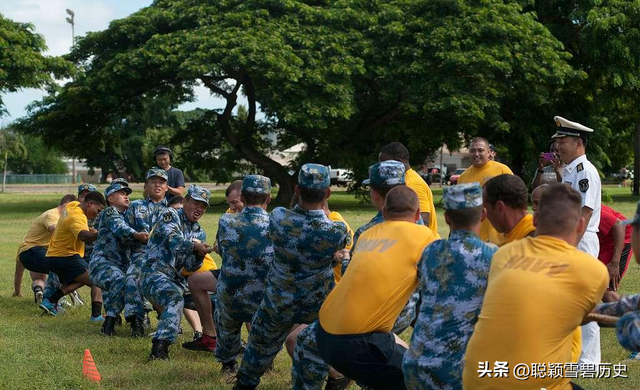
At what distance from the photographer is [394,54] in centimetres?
3073

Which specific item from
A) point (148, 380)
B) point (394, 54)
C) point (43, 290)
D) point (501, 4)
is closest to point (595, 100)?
point (501, 4)

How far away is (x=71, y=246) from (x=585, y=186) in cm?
642

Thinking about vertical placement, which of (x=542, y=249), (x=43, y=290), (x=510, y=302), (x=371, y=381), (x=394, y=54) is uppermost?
(x=394, y=54)

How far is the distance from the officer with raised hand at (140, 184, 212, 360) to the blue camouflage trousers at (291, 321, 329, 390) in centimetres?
230

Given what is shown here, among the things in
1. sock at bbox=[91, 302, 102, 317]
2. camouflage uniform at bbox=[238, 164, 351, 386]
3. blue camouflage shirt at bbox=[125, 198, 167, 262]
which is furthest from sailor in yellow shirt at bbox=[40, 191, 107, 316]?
camouflage uniform at bbox=[238, 164, 351, 386]

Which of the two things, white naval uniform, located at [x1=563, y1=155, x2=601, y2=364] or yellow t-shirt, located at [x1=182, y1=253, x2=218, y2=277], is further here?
yellow t-shirt, located at [x1=182, y1=253, x2=218, y2=277]

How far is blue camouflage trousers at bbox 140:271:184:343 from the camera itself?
8117 mm

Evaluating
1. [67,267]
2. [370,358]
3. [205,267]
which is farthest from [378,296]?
[67,267]

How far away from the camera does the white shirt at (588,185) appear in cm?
721

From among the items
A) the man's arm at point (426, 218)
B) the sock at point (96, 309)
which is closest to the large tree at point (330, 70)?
the sock at point (96, 309)

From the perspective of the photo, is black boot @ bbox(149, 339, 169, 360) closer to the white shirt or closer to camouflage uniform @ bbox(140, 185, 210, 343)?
camouflage uniform @ bbox(140, 185, 210, 343)

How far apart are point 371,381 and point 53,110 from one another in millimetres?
31036

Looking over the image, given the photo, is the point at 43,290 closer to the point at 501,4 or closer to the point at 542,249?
the point at 542,249

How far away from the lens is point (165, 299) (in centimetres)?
825
